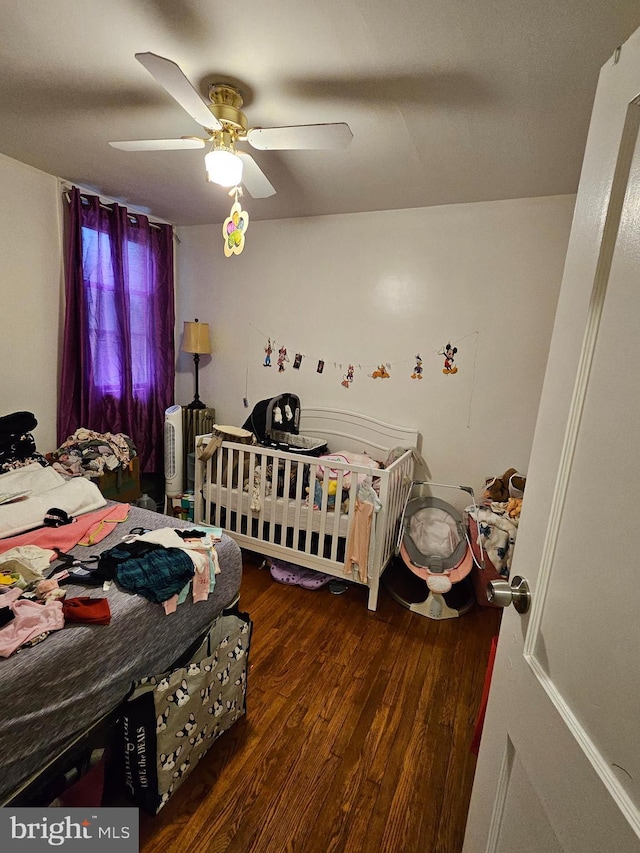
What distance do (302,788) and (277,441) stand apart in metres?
1.99

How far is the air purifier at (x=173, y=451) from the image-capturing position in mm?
3225

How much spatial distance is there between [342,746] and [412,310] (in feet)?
8.40

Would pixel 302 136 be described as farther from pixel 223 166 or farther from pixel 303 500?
pixel 303 500

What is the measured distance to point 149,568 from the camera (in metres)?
1.44

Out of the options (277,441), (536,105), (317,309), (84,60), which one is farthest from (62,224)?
(536,105)

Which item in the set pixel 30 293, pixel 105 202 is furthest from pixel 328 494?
pixel 105 202

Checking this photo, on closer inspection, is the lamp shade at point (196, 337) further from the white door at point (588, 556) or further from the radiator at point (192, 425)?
the white door at point (588, 556)

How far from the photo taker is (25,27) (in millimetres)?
1343

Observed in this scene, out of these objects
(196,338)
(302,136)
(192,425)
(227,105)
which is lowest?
(192,425)

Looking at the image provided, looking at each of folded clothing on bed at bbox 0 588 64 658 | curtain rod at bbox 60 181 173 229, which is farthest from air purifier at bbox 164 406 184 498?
folded clothing on bed at bbox 0 588 64 658

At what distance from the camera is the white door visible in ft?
1.70

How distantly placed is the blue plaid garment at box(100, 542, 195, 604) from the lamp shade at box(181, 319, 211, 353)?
2.30m

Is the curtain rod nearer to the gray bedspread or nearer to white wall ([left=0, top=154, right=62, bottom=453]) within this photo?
white wall ([left=0, top=154, right=62, bottom=453])

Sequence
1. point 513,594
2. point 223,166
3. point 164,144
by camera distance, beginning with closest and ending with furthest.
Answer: point 513,594, point 223,166, point 164,144
